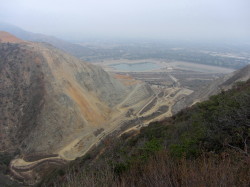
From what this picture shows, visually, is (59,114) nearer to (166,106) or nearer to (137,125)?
(137,125)

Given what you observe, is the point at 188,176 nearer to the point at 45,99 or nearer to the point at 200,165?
the point at 200,165

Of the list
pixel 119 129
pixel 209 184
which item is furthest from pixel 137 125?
pixel 209 184

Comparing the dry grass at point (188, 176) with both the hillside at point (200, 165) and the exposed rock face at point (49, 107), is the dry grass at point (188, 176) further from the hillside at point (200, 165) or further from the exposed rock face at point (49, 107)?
the exposed rock face at point (49, 107)

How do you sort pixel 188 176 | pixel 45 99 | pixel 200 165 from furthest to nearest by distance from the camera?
pixel 45 99 → pixel 200 165 → pixel 188 176

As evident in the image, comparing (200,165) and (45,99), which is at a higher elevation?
(200,165)

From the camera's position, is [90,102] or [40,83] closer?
[40,83]

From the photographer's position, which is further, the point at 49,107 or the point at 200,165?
the point at 49,107

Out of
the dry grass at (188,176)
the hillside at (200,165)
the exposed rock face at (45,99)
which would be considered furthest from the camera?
the exposed rock face at (45,99)

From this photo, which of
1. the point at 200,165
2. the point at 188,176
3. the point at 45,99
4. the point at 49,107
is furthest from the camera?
the point at 45,99

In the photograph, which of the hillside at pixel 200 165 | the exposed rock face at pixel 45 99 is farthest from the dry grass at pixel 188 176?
the exposed rock face at pixel 45 99

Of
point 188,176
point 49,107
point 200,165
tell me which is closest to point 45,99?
point 49,107

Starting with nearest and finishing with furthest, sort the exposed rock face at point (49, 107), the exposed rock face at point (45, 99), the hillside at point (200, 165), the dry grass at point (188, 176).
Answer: the dry grass at point (188, 176) < the hillside at point (200, 165) < the exposed rock face at point (49, 107) < the exposed rock face at point (45, 99)
